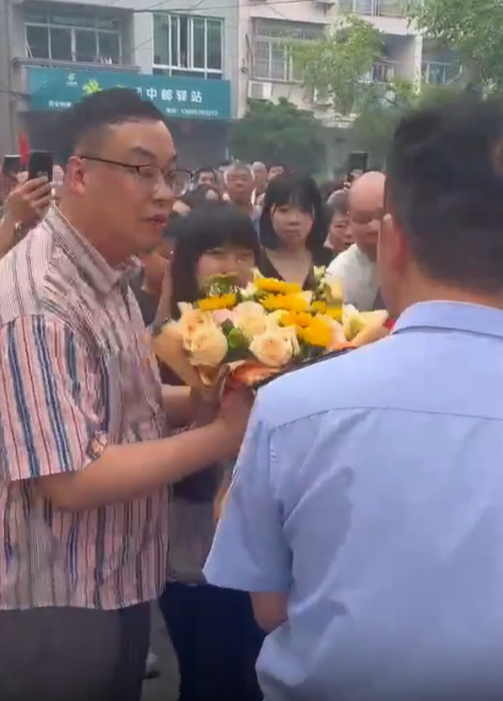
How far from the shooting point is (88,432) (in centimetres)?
155

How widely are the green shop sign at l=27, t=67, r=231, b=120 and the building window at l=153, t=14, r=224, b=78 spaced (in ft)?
2.78

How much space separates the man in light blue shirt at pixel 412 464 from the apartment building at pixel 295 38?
23802mm

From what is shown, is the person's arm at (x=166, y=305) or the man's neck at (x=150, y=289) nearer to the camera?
the person's arm at (x=166, y=305)

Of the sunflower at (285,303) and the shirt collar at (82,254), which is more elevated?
the shirt collar at (82,254)

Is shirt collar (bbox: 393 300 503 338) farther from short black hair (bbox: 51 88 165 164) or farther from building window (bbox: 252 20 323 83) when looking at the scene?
building window (bbox: 252 20 323 83)

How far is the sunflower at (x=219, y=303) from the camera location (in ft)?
6.16

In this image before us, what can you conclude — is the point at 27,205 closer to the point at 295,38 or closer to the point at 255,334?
the point at 255,334

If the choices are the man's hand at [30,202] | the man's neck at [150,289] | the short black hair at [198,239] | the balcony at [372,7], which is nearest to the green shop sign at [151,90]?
the balcony at [372,7]

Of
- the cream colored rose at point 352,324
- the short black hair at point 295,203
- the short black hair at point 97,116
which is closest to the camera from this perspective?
the short black hair at point 97,116

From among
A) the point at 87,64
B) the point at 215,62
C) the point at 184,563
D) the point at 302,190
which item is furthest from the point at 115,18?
the point at 184,563

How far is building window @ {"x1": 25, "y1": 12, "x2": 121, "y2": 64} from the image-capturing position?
78.1ft

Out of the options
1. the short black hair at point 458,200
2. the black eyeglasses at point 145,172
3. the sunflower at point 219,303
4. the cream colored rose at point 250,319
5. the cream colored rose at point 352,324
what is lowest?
the cream colored rose at point 352,324

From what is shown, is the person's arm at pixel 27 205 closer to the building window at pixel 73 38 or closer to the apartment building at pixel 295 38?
the apartment building at pixel 295 38

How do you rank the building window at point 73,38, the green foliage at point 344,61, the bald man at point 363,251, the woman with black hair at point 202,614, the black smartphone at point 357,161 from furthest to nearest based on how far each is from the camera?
1. the building window at point 73,38
2. the green foliage at point 344,61
3. the black smartphone at point 357,161
4. the bald man at point 363,251
5. the woman with black hair at point 202,614
